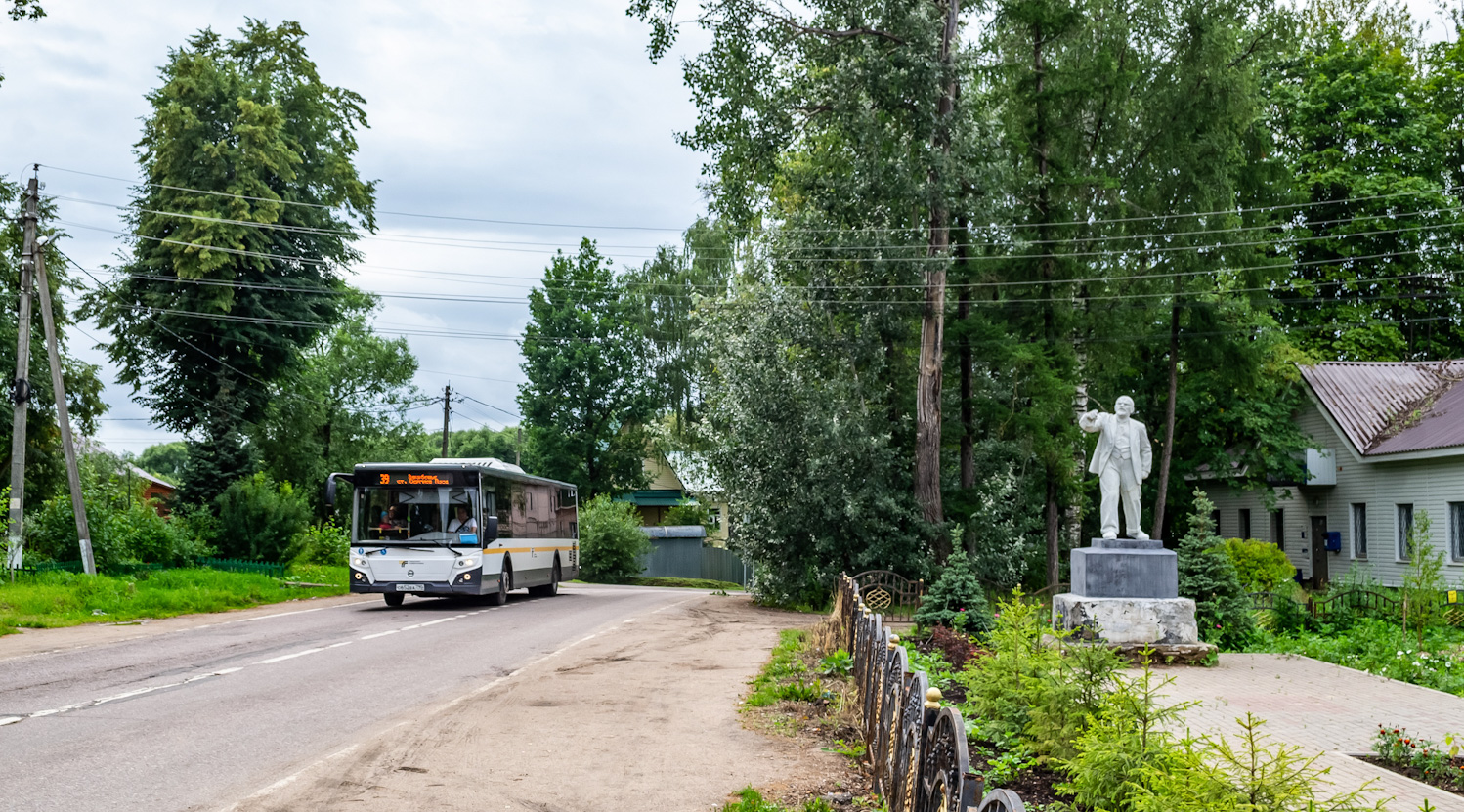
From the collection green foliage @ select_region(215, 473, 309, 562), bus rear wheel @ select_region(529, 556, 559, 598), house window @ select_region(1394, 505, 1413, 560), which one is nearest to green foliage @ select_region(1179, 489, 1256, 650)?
house window @ select_region(1394, 505, 1413, 560)

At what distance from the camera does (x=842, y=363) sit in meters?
26.1

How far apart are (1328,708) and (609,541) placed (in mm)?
38845

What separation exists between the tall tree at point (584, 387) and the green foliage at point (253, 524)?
25.7 m

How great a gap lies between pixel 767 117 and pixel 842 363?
5.69 meters

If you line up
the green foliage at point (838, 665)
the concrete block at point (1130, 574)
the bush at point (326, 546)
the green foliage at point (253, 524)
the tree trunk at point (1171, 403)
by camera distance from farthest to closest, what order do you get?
the bush at point (326, 546) < the green foliage at point (253, 524) < the tree trunk at point (1171, 403) < the concrete block at point (1130, 574) < the green foliage at point (838, 665)

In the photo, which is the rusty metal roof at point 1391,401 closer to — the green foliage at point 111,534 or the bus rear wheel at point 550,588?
the bus rear wheel at point 550,588

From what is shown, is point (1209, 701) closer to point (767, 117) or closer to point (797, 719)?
point (797, 719)

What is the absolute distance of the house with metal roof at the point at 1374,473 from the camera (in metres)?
29.4

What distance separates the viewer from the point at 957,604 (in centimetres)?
1619

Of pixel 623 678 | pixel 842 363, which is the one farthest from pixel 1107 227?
pixel 623 678

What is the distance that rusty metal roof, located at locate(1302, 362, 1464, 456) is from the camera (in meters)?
31.0

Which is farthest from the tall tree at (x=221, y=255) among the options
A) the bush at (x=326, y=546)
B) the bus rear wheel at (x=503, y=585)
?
the bus rear wheel at (x=503, y=585)

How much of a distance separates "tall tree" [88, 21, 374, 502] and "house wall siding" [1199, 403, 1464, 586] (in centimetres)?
2922

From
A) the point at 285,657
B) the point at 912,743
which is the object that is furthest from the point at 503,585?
the point at 912,743
